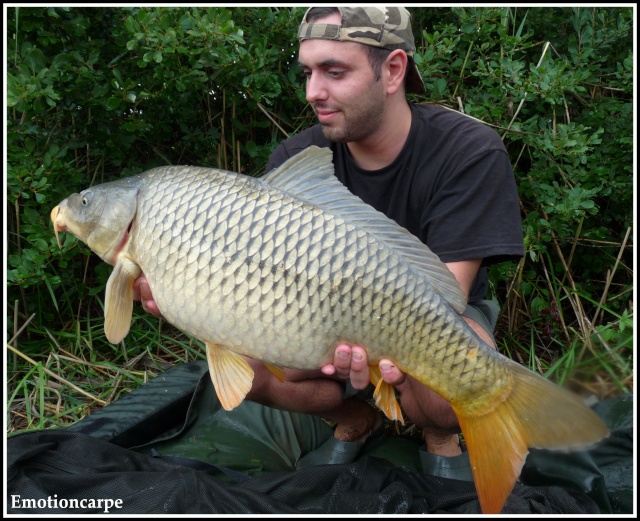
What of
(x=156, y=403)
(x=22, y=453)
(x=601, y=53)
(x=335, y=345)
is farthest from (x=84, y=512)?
(x=601, y=53)

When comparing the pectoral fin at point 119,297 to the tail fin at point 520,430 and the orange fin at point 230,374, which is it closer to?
the orange fin at point 230,374

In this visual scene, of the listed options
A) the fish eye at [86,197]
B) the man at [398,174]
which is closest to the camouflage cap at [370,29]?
the man at [398,174]

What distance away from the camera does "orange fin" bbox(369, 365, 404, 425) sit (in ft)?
4.50

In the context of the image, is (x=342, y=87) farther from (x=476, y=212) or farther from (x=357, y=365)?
(x=357, y=365)

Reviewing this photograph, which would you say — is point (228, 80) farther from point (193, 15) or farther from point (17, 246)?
point (17, 246)

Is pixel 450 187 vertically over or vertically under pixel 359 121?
under

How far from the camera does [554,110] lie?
2369 millimetres

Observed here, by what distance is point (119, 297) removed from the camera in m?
1.38

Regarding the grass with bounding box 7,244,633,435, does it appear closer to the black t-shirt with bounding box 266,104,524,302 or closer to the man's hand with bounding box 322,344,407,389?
the black t-shirt with bounding box 266,104,524,302

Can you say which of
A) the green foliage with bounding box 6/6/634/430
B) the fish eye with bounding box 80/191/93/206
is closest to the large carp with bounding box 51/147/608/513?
the fish eye with bounding box 80/191/93/206

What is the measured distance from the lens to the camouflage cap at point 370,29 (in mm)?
1712

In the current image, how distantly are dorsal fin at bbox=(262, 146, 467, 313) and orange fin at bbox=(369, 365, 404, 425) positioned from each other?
210 mm

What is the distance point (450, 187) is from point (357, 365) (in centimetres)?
59

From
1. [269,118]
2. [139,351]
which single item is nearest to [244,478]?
[139,351]
